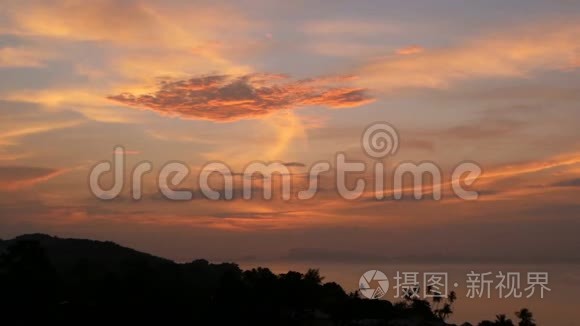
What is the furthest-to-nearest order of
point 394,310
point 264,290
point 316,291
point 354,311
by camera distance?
1. point 394,310
2. point 354,311
3. point 316,291
4. point 264,290

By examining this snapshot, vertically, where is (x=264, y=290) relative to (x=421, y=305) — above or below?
above

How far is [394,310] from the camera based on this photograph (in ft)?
344

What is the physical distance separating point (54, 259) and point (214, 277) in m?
28.5

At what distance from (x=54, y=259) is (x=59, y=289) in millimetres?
62277

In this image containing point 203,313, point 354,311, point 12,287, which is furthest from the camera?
point 354,311

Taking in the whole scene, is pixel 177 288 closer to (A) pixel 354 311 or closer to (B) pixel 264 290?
(B) pixel 264 290

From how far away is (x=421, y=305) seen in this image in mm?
118000

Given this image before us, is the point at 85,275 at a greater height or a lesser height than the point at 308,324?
greater

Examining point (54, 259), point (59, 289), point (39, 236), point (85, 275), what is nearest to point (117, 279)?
point (59, 289)

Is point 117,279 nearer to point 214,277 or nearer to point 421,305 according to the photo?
point 214,277

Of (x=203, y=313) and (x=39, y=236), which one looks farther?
(x=39, y=236)

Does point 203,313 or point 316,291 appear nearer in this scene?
point 203,313

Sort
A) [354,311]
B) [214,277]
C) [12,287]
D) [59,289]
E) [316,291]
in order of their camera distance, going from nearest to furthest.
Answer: [12,287]
[59,289]
[316,291]
[354,311]
[214,277]

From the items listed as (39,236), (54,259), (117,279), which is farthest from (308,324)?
(39,236)
